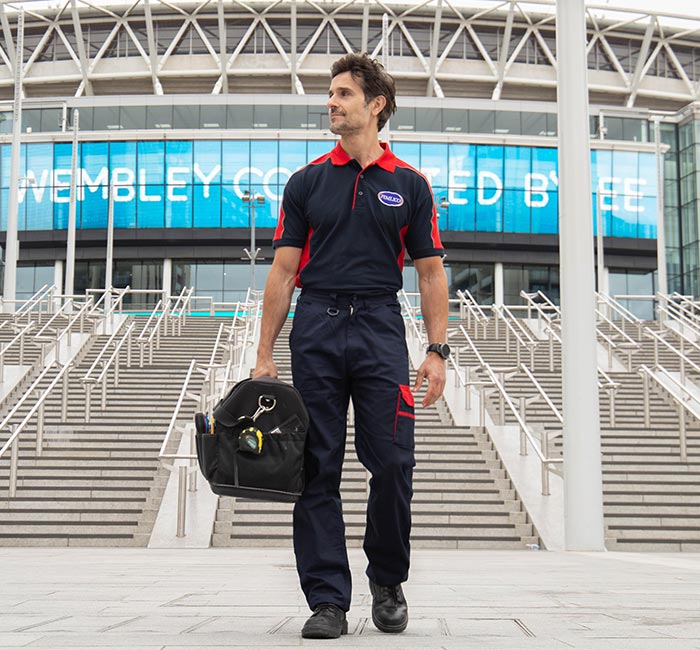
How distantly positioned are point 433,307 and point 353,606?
1.29 meters

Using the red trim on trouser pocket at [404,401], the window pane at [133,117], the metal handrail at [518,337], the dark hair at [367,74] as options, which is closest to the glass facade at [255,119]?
the window pane at [133,117]

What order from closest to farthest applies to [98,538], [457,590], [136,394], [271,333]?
[271,333]
[457,590]
[98,538]
[136,394]

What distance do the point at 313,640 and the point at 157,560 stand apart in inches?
200

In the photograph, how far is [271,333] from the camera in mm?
3678

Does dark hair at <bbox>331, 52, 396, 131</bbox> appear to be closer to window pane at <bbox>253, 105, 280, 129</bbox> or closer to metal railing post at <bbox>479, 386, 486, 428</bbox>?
metal railing post at <bbox>479, 386, 486, 428</bbox>

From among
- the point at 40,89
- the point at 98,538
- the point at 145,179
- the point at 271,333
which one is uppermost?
the point at 40,89

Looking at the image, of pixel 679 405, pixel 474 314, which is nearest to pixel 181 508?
pixel 679 405

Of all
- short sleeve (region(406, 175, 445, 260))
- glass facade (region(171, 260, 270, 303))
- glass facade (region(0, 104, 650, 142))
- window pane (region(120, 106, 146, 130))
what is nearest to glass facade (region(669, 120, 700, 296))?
glass facade (region(0, 104, 650, 142))

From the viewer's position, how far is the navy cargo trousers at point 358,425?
11.3 feet

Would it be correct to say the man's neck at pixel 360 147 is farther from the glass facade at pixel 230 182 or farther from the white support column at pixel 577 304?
the glass facade at pixel 230 182

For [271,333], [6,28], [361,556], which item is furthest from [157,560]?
[6,28]

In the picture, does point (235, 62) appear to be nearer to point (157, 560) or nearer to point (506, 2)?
point (506, 2)

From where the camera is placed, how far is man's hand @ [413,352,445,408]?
361 cm

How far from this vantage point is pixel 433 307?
371 centimetres
